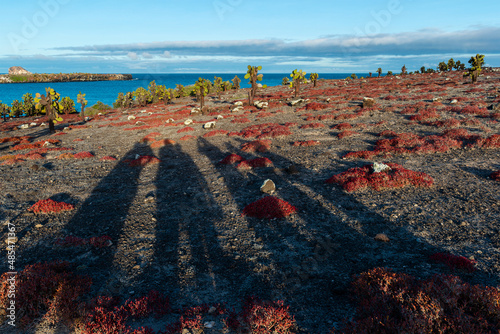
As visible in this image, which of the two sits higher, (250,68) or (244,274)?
(250,68)

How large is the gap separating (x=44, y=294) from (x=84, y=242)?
3.00 metres

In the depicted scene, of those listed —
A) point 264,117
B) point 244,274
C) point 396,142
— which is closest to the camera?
point 244,274

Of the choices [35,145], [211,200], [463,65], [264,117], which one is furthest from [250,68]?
[463,65]

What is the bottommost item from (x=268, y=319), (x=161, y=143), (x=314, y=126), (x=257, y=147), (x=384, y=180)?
(x=161, y=143)

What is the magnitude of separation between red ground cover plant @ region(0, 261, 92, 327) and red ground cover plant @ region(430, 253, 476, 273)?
335 inches

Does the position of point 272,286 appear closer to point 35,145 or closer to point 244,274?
point 244,274

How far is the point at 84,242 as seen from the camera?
909 centimetres

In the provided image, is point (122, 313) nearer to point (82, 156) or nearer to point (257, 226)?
point (257, 226)

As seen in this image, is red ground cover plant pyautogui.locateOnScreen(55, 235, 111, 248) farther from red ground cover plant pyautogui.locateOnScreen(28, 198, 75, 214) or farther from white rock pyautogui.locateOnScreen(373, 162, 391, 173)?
white rock pyautogui.locateOnScreen(373, 162, 391, 173)

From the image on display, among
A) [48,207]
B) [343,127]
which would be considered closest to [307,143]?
[343,127]

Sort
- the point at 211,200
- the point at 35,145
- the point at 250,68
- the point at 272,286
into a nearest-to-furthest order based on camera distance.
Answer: the point at 272,286, the point at 211,200, the point at 35,145, the point at 250,68

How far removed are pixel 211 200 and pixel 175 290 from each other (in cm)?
606

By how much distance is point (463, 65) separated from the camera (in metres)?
95.1

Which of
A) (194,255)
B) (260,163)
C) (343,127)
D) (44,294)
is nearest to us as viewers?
(44,294)
